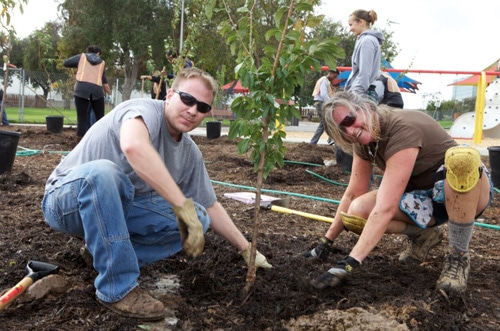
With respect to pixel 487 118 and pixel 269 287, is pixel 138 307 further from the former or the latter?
pixel 487 118

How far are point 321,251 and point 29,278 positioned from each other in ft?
5.08

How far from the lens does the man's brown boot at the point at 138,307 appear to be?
6.59 feet

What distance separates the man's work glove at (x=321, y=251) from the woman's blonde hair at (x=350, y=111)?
67 cm

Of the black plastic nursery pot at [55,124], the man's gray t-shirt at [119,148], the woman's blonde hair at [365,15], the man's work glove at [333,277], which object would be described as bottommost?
the man's work glove at [333,277]

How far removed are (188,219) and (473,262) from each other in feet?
6.65

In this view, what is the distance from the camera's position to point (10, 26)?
7.41 meters

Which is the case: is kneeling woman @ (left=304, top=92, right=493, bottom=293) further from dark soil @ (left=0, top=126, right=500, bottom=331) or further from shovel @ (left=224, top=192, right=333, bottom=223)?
shovel @ (left=224, top=192, right=333, bottom=223)

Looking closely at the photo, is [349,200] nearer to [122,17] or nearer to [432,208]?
[432,208]

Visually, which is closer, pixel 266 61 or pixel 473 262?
pixel 266 61

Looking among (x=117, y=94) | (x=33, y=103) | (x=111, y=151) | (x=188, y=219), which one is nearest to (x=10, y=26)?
(x=111, y=151)

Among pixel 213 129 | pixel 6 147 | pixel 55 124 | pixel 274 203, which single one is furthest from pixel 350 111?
pixel 55 124

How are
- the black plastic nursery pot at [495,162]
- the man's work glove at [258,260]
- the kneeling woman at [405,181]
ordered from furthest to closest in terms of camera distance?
the black plastic nursery pot at [495,162], the man's work glove at [258,260], the kneeling woman at [405,181]

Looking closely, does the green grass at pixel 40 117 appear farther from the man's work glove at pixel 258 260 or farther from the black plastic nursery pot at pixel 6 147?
the man's work glove at pixel 258 260

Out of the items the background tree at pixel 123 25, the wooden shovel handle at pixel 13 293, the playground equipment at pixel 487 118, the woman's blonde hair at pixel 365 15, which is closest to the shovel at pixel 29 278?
the wooden shovel handle at pixel 13 293
